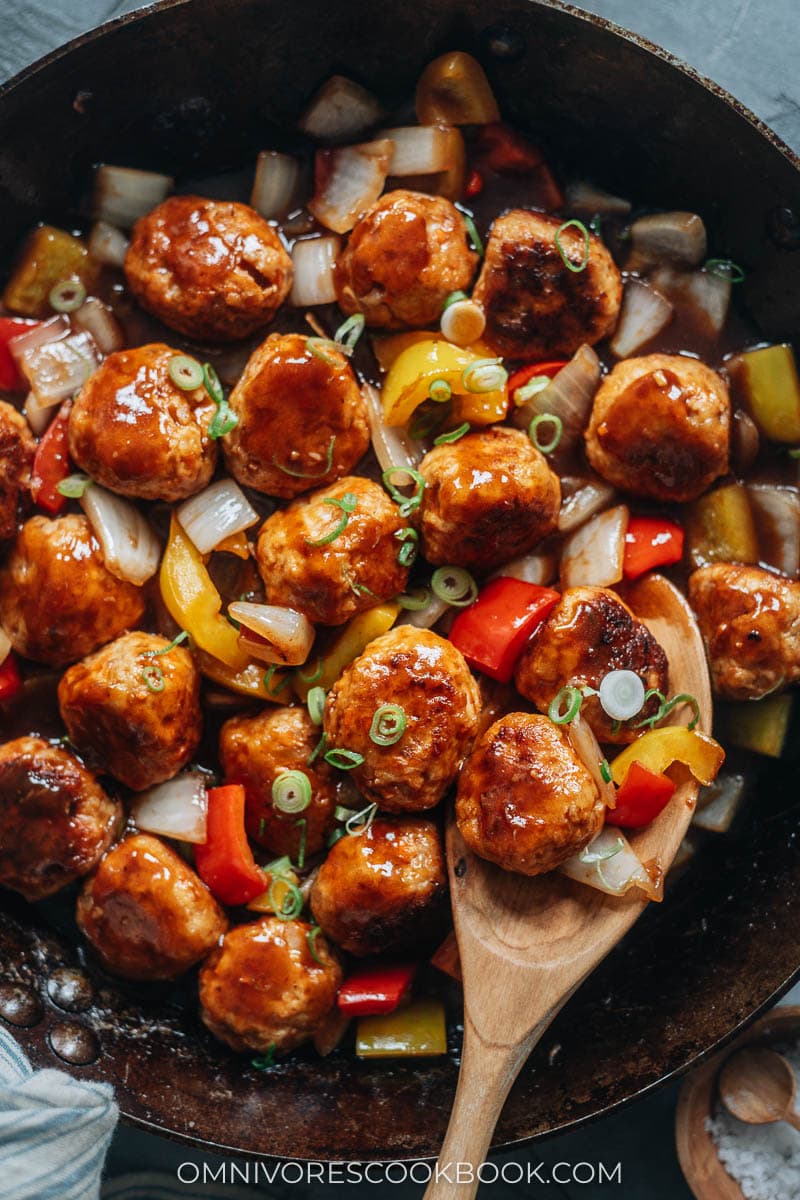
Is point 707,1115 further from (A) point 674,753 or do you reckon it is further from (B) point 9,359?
(B) point 9,359

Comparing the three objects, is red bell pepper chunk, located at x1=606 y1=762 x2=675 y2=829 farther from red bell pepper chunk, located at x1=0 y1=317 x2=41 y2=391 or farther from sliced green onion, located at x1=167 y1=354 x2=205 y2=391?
red bell pepper chunk, located at x1=0 y1=317 x2=41 y2=391

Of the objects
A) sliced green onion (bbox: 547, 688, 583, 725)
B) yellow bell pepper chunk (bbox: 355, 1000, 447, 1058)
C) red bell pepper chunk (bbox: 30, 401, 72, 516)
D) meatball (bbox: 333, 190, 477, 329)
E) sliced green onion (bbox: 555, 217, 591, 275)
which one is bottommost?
yellow bell pepper chunk (bbox: 355, 1000, 447, 1058)

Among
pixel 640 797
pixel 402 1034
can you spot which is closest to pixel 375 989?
pixel 402 1034

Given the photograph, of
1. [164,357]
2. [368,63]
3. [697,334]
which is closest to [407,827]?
[164,357]

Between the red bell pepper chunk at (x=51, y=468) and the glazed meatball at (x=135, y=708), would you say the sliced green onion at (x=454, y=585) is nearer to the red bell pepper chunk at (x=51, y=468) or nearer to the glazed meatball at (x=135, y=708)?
the glazed meatball at (x=135, y=708)

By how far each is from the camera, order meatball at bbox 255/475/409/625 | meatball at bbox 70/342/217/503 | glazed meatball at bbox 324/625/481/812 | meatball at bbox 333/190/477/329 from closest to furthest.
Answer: glazed meatball at bbox 324/625/481/812 → meatball at bbox 255/475/409/625 → meatball at bbox 70/342/217/503 → meatball at bbox 333/190/477/329

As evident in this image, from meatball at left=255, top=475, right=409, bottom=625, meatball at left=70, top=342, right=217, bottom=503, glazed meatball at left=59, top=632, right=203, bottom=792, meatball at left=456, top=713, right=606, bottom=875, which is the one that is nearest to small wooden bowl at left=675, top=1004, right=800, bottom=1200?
meatball at left=456, top=713, right=606, bottom=875

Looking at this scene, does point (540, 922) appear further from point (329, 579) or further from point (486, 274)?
point (486, 274)

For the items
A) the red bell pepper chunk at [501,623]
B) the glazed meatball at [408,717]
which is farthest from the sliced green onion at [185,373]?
the red bell pepper chunk at [501,623]
